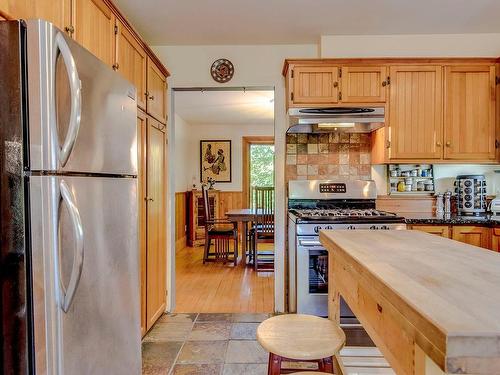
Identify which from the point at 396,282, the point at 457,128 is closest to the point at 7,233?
the point at 396,282

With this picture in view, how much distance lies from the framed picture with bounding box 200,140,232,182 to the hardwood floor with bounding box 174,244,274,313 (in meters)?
2.17

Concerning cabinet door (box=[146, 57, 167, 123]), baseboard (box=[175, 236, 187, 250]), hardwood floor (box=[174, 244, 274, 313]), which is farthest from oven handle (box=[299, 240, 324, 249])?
baseboard (box=[175, 236, 187, 250])

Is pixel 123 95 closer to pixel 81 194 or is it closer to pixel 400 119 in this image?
pixel 81 194

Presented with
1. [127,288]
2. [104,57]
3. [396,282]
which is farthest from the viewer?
[104,57]

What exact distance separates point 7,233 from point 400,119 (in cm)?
281

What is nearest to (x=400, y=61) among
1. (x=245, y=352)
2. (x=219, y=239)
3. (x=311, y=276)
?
(x=311, y=276)

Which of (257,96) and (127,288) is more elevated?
(257,96)

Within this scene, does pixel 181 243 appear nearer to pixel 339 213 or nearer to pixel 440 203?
pixel 339 213

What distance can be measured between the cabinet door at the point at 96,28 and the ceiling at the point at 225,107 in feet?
6.85

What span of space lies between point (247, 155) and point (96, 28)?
17.1 feet

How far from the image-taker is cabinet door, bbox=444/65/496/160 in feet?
9.45

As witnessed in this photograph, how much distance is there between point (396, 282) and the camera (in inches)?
32.3

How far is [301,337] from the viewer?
1.30 m

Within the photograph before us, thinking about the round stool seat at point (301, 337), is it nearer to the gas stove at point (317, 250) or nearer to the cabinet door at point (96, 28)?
the gas stove at point (317, 250)
